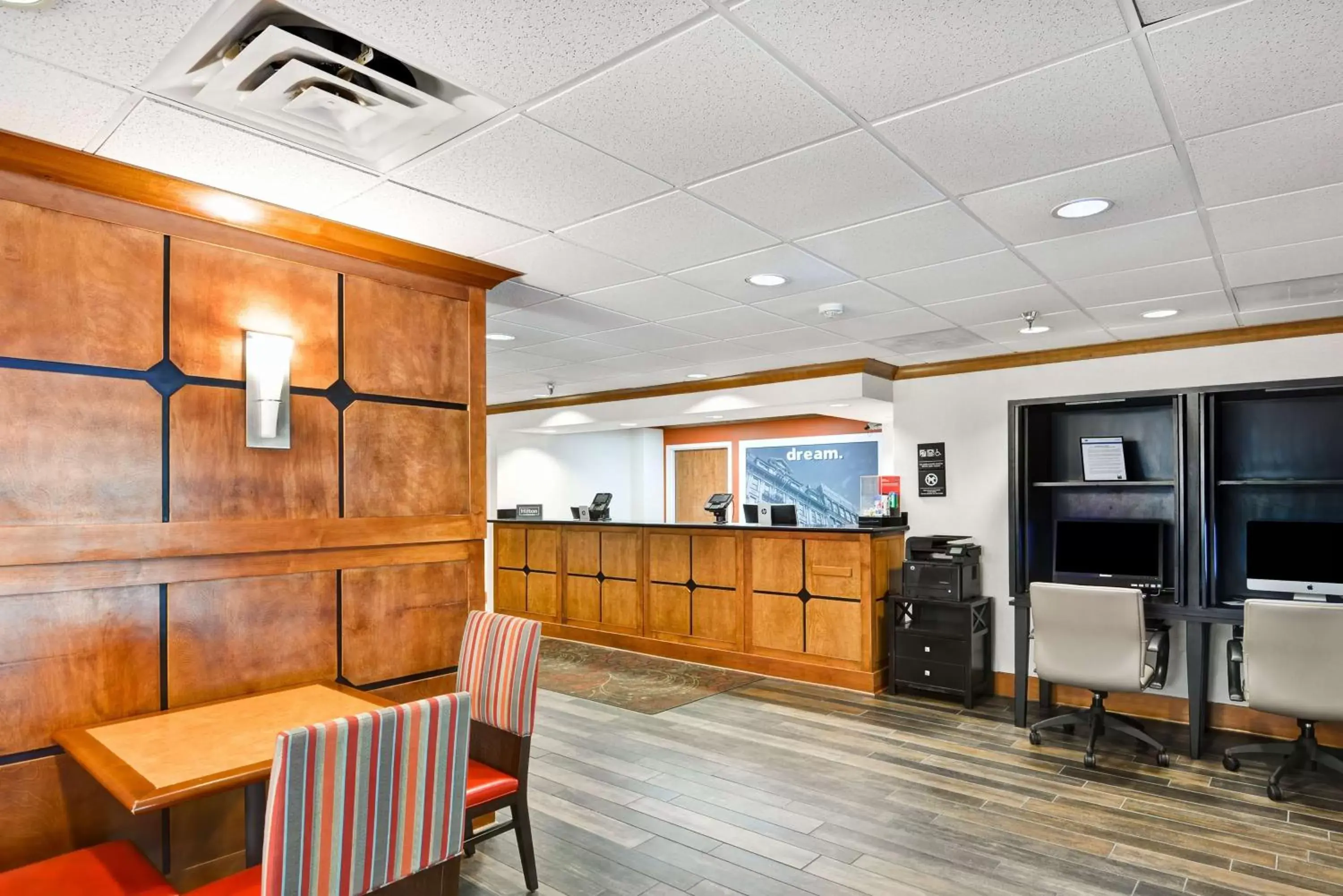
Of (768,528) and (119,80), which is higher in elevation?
(119,80)

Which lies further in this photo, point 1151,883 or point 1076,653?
point 1076,653

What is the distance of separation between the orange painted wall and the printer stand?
111 inches

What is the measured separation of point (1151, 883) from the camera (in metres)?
2.83

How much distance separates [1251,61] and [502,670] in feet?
8.96

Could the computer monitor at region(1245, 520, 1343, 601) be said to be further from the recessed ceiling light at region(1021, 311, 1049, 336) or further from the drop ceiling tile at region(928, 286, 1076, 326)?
the drop ceiling tile at region(928, 286, 1076, 326)

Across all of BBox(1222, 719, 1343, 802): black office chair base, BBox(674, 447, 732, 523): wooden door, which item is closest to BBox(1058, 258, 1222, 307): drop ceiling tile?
BBox(1222, 719, 1343, 802): black office chair base

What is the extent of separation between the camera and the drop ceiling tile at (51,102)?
5.98 feet

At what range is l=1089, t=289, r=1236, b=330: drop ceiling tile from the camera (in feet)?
13.2

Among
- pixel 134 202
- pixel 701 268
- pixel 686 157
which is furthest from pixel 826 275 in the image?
pixel 134 202

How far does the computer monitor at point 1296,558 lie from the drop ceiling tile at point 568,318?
367 centimetres

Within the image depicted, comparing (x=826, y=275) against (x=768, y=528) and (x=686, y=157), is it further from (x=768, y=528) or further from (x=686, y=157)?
(x=768, y=528)

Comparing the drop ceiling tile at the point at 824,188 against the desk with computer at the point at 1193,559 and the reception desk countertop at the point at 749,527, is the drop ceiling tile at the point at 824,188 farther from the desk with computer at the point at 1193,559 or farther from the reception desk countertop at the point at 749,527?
the reception desk countertop at the point at 749,527

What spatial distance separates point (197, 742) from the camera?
2162 millimetres

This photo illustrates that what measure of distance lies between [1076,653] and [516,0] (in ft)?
13.7
